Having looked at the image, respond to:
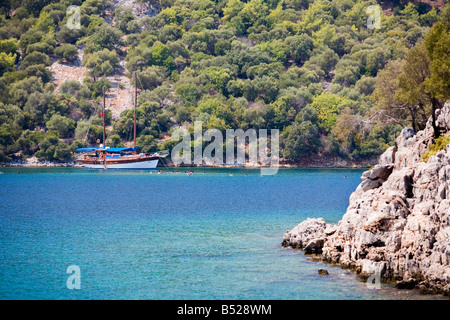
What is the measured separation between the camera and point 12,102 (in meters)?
154

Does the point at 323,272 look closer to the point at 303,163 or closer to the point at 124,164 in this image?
the point at 124,164

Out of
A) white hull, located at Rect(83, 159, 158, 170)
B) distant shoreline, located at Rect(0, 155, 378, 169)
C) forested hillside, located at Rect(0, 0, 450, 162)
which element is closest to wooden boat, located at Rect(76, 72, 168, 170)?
white hull, located at Rect(83, 159, 158, 170)

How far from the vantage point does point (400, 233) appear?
3188 cm

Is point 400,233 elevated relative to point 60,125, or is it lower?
lower

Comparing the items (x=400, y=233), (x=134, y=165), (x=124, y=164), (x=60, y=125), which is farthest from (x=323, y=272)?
(x=60, y=125)

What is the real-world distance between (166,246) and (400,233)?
1617 centimetres

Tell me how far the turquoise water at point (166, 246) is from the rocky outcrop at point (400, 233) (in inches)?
44.7

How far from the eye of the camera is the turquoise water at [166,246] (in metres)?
30.8

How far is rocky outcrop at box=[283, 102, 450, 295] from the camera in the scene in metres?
29.6

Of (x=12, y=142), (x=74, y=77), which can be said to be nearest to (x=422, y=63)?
(x=12, y=142)

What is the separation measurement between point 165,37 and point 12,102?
59.2 meters

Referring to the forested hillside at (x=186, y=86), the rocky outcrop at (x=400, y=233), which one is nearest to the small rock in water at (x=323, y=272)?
the rocky outcrop at (x=400, y=233)

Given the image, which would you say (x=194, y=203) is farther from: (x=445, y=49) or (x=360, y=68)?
(x=360, y=68)

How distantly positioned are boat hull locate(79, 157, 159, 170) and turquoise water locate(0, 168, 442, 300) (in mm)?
54021
